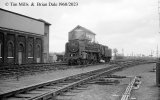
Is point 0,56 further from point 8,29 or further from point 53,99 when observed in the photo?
point 53,99

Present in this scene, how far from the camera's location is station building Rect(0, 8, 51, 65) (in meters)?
29.7

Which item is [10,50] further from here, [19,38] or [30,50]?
[30,50]

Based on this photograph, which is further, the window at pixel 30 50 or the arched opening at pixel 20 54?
the window at pixel 30 50

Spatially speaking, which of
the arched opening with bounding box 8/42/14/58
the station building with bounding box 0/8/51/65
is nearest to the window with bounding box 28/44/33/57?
the station building with bounding box 0/8/51/65

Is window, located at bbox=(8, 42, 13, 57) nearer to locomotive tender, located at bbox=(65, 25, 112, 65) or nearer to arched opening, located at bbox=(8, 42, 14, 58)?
arched opening, located at bbox=(8, 42, 14, 58)

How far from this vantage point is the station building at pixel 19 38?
1168 inches

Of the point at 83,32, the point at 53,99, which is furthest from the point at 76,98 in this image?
the point at 83,32

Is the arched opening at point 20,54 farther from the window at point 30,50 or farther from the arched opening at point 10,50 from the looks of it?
the window at point 30,50

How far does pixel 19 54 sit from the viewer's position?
3275 cm

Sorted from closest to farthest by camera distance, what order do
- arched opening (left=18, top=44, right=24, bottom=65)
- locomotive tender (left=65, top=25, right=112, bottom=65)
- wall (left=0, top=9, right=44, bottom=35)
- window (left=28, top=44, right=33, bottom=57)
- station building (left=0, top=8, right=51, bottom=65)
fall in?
locomotive tender (left=65, top=25, right=112, bottom=65) → station building (left=0, top=8, right=51, bottom=65) → wall (left=0, top=9, right=44, bottom=35) → arched opening (left=18, top=44, right=24, bottom=65) → window (left=28, top=44, right=33, bottom=57)

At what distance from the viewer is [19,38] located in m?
32.8

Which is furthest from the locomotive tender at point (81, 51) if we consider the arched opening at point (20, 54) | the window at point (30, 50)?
the window at point (30, 50)

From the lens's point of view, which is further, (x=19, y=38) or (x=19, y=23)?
(x=19, y=23)

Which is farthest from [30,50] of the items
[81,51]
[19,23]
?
[81,51]
